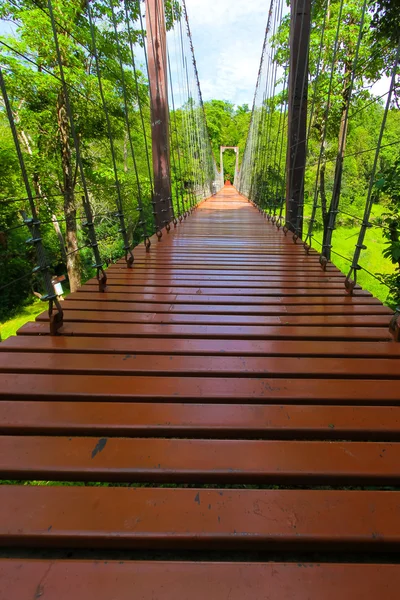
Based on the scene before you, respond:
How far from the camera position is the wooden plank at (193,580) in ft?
1.66

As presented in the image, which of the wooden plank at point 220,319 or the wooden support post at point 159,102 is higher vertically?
the wooden support post at point 159,102

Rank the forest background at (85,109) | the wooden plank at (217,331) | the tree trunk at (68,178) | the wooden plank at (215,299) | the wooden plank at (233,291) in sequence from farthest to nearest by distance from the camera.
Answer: the tree trunk at (68,178) → the forest background at (85,109) → the wooden plank at (233,291) → the wooden plank at (215,299) → the wooden plank at (217,331)

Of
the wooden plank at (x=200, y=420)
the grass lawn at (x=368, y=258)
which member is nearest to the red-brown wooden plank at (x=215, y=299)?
the wooden plank at (x=200, y=420)

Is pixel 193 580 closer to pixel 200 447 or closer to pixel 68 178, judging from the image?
pixel 200 447

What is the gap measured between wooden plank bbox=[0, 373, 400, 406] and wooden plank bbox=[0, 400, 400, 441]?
3 centimetres

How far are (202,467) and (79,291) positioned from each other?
1265mm

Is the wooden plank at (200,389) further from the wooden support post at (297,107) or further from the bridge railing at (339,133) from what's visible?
the wooden support post at (297,107)

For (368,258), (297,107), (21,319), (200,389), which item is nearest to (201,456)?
(200,389)

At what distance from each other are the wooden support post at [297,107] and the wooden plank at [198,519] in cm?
286

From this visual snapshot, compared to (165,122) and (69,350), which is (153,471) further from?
(165,122)

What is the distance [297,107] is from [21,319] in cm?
917

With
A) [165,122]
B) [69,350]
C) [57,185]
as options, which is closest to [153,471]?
[69,350]

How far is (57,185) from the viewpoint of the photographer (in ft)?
25.5

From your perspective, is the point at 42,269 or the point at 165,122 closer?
the point at 42,269
